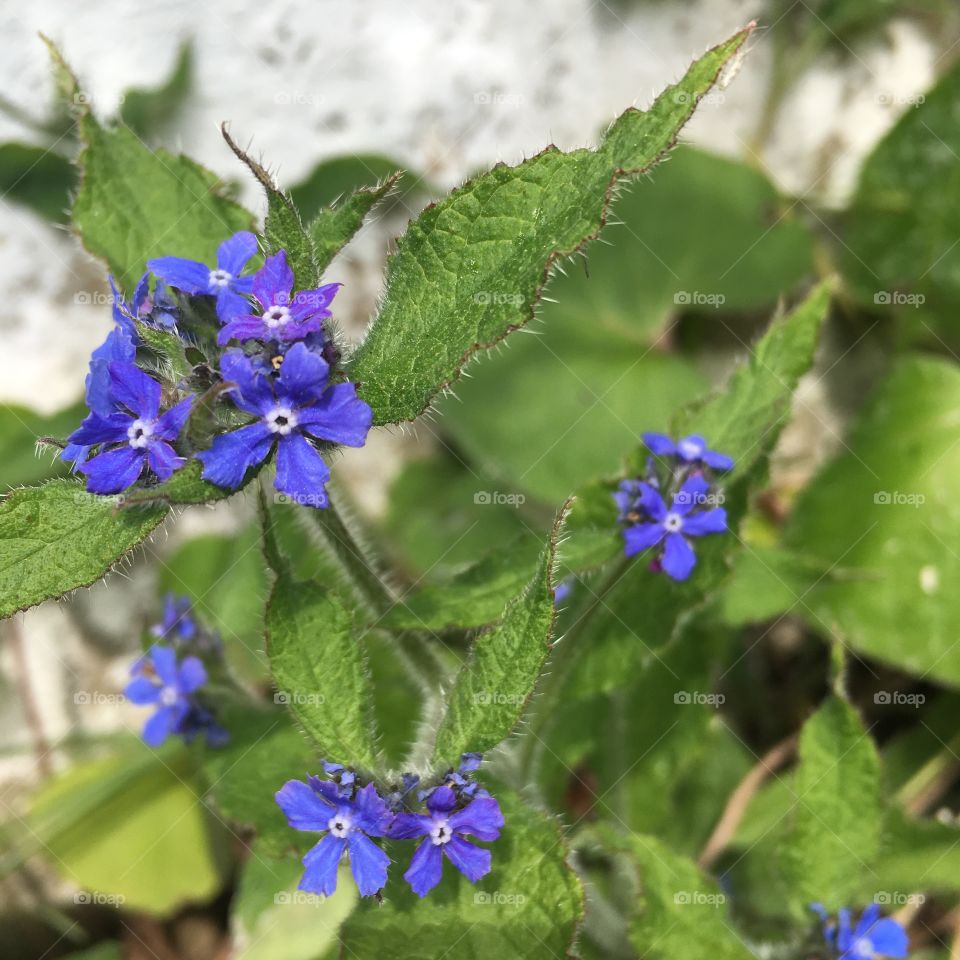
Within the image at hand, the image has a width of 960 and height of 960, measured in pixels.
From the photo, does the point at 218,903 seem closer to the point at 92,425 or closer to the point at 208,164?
the point at 92,425

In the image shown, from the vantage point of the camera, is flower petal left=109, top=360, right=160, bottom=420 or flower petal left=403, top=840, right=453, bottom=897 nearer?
flower petal left=109, top=360, right=160, bottom=420

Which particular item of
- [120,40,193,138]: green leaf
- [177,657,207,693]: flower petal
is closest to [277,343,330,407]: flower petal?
[177,657,207,693]: flower petal

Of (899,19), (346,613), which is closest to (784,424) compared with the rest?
(346,613)

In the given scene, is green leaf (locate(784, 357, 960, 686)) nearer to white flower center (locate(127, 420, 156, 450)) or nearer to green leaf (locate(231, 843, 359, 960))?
green leaf (locate(231, 843, 359, 960))

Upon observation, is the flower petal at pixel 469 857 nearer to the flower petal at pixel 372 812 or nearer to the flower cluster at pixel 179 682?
the flower petal at pixel 372 812

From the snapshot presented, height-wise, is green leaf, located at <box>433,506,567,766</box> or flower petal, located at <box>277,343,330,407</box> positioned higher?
flower petal, located at <box>277,343,330,407</box>

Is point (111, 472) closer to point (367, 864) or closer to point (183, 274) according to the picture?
point (183, 274)

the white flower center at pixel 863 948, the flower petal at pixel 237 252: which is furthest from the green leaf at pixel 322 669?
the white flower center at pixel 863 948
